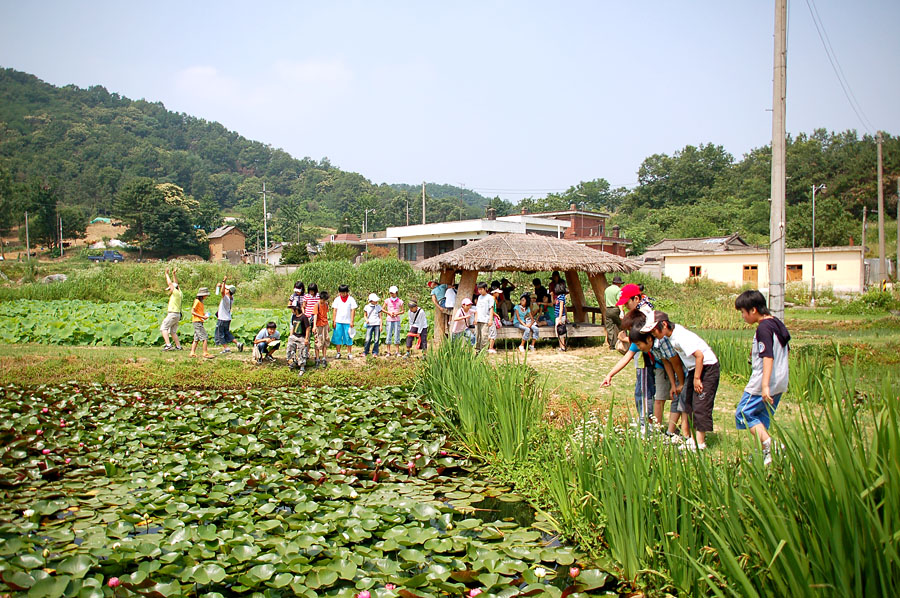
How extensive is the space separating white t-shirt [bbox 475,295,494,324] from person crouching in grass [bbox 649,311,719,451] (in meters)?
6.06

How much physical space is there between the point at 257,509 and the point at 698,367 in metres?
3.75

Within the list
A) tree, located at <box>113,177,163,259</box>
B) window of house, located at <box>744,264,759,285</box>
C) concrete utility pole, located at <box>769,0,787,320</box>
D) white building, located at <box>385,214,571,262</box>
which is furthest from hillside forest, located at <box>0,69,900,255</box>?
concrete utility pole, located at <box>769,0,787,320</box>

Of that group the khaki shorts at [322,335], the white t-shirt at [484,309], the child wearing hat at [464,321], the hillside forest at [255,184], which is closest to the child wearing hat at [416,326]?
the child wearing hat at [464,321]

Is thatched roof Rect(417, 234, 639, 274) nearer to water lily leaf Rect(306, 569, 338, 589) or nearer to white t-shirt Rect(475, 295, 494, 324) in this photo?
white t-shirt Rect(475, 295, 494, 324)

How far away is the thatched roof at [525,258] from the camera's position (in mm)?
12641

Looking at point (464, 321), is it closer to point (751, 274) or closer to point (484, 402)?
point (484, 402)

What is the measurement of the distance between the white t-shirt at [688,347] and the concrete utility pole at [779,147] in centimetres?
449

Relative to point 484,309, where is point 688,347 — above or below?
below

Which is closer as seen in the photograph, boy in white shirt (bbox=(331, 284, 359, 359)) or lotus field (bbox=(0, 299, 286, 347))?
boy in white shirt (bbox=(331, 284, 359, 359))

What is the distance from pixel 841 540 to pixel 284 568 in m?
2.86

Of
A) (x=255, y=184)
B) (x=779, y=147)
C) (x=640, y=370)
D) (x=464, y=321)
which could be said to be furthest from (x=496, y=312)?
(x=255, y=184)

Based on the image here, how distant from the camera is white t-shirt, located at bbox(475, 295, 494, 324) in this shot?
37.6 ft

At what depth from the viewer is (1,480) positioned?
4.91m

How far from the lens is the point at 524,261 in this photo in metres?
12.6
